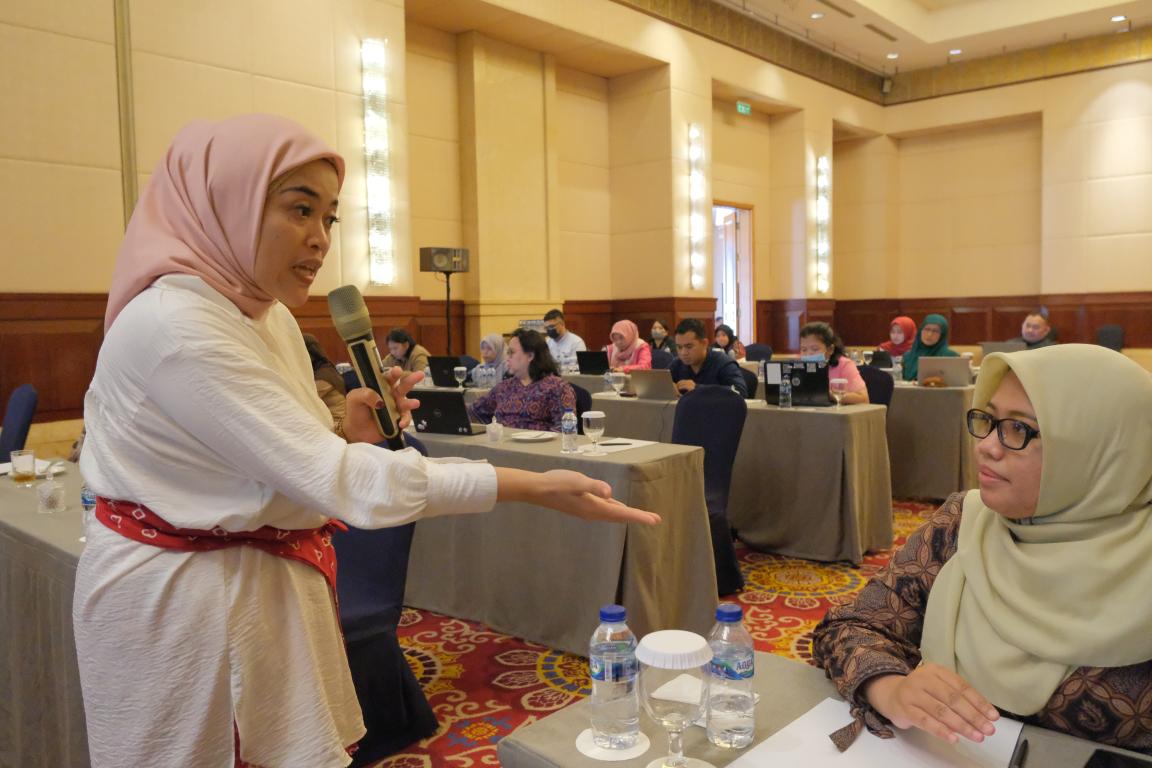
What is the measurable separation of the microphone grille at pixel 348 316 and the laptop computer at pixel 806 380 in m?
3.66

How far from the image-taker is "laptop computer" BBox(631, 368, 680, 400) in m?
5.53

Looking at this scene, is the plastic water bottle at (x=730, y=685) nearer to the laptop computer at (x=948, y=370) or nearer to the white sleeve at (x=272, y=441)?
the white sleeve at (x=272, y=441)

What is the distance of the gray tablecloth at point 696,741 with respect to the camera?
111cm

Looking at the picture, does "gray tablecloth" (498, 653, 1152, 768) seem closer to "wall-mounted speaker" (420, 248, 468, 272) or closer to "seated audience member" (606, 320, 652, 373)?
"seated audience member" (606, 320, 652, 373)

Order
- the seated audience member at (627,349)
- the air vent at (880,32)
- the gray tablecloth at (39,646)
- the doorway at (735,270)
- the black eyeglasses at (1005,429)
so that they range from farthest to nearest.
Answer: the doorway at (735,270) → the air vent at (880,32) → the seated audience member at (627,349) → the gray tablecloth at (39,646) → the black eyeglasses at (1005,429)

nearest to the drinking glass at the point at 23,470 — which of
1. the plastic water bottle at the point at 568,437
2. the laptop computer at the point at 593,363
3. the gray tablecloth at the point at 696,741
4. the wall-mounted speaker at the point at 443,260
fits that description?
the plastic water bottle at the point at 568,437

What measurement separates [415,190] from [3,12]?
4157 millimetres

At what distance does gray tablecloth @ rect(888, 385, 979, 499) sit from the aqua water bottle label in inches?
197

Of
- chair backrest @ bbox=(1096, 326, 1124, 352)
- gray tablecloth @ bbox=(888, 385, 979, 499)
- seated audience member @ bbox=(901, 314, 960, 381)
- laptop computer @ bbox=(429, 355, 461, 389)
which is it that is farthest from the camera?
chair backrest @ bbox=(1096, 326, 1124, 352)

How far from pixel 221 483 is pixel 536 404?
11.3 ft

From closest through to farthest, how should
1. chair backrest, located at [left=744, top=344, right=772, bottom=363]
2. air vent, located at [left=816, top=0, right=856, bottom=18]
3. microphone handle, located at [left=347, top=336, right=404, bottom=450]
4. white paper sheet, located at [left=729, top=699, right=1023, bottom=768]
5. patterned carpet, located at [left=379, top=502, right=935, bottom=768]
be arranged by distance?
white paper sheet, located at [left=729, top=699, right=1023, bottom=768] → microphone handle, located at [left=347, top=336, right=404, bottom=450] → patterned carpet, located at [left=379, top=502, right=935, bottom=768] → chair backrest, located at [left=744, top=344, right=772, bottom=363] → air vent, located at [left=816, top=0, right=856, bottom=18]

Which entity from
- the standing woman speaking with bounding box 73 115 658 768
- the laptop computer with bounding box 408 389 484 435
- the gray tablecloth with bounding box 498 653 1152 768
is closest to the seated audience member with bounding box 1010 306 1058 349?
the laptop computer with bounding box 408 389 484 435

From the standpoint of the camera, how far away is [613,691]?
1.20 meters

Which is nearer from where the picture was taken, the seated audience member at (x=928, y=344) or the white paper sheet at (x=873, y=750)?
the white paper sheet at (x=873, y=750)
